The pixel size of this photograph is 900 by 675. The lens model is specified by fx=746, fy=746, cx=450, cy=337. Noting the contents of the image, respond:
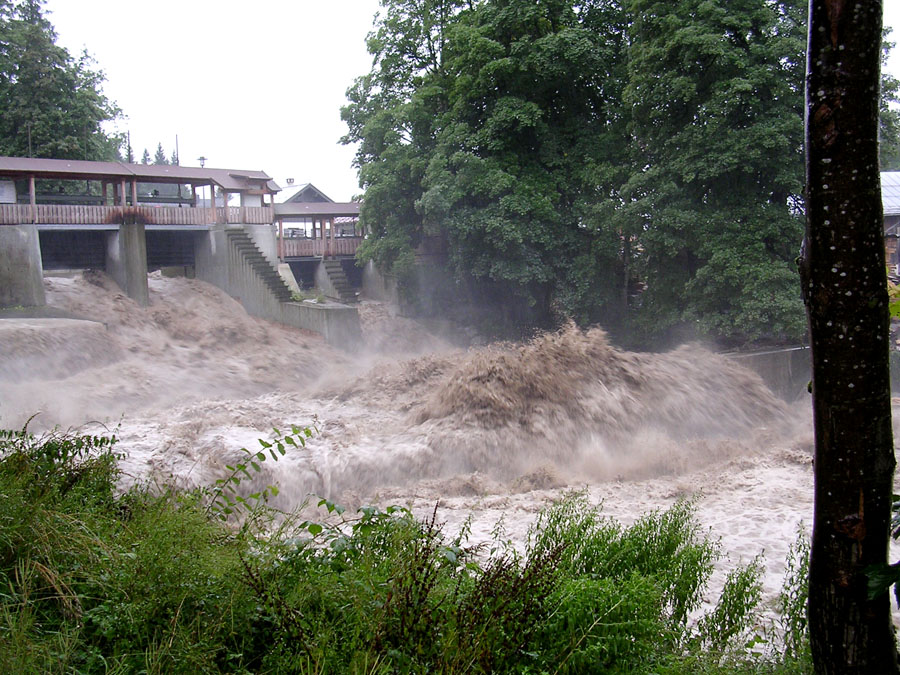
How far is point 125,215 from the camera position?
85.0 ft

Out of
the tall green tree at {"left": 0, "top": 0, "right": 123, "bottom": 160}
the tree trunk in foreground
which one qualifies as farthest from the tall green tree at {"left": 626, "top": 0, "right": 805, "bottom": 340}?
the tall green tree at {"left": 0, "top": 0, "right": 123, "bottom": 160}

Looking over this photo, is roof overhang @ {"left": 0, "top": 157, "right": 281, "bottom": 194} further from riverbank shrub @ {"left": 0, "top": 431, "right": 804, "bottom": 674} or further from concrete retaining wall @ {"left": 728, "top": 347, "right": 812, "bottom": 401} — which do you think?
riverbank shrub @ {"left": 0, "top": 431, "right": 804, "bottom": 674}

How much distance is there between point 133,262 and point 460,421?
16578mm

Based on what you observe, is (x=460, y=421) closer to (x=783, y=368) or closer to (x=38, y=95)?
(x=783, y=368)

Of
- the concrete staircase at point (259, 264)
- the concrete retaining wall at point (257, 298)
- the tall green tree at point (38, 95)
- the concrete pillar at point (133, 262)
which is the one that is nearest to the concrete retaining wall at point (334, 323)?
the concrete retaining wall at point (257, 298)

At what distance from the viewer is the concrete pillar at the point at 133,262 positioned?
25766 mm

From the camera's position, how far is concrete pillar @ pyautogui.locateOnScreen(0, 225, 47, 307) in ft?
74.4

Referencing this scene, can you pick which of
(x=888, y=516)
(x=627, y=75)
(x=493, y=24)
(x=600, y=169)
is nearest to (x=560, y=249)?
(x=600, y=169)

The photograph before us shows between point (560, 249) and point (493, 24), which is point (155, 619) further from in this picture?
point (493, 24)

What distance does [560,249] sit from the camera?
23953mm

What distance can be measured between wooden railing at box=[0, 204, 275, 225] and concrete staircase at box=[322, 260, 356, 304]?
3553 mm

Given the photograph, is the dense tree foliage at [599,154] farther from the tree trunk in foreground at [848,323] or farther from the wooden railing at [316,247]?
the tree trunk in foreground at [848,323]

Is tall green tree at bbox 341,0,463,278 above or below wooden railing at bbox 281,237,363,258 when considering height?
above

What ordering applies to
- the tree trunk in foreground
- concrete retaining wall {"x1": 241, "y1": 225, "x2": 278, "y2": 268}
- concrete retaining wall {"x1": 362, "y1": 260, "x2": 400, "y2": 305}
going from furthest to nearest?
1. concrete retaining wall {"x1": 362, "y1": 260, "x2": 400, "y2": 305}
2. concrete retaining wall {"x1": 241, "y1": 225, "x2": 278, "y2": 268}
3. the tree trunk in foreground
